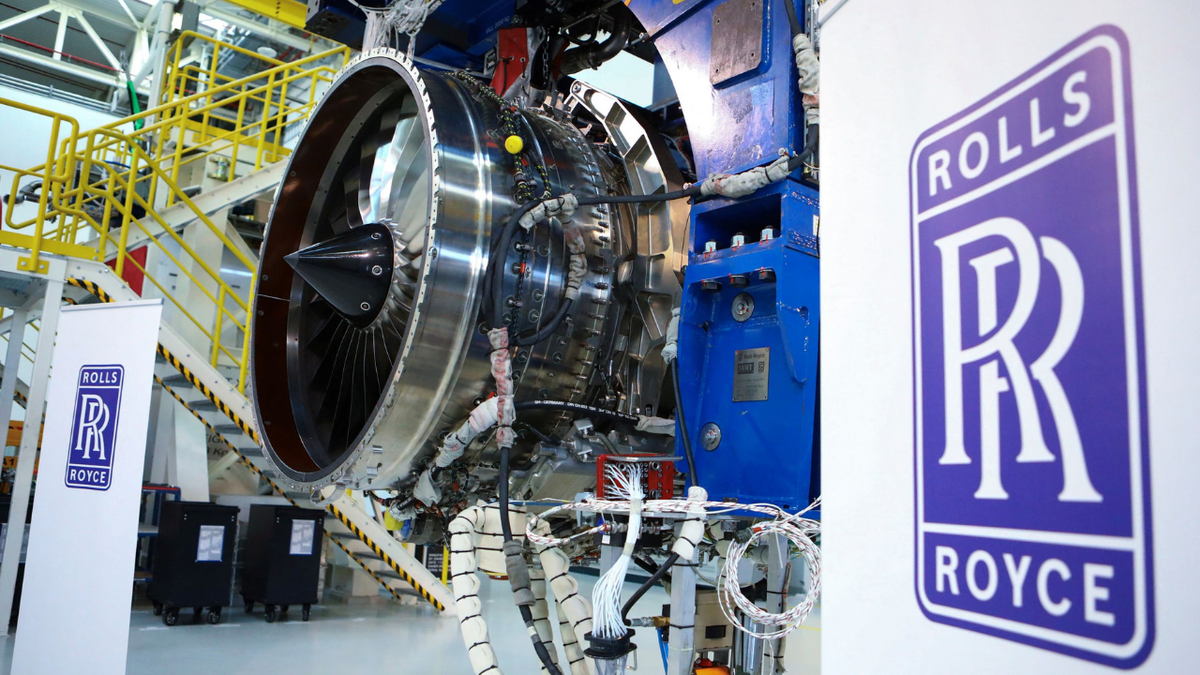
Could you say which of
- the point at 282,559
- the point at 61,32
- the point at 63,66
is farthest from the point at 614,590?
the point at 63,66

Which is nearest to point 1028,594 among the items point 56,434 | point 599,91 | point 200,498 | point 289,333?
point 599,91

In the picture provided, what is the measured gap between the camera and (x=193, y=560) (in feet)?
23.6

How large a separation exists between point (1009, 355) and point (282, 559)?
24.9 feet

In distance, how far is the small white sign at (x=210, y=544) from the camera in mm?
7259

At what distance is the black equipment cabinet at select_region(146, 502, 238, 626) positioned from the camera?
7051 mm

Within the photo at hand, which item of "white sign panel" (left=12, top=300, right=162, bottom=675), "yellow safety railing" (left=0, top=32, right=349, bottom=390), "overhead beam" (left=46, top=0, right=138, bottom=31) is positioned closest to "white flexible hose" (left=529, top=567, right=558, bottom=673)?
"white sign panel" (left=12, top=300, right=162, bottom=675)

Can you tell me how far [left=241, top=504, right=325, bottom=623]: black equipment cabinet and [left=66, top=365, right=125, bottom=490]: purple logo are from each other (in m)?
4.25

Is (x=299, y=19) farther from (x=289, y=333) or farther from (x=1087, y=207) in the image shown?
(x=1087, y=207)

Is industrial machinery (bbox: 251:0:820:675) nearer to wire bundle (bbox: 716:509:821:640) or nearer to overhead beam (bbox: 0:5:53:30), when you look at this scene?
wire bundle (bbox: 716:509:821:640)

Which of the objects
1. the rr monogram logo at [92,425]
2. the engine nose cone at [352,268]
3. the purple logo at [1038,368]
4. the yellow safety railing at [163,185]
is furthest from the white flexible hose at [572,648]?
the yellow safety railing at [163,185]

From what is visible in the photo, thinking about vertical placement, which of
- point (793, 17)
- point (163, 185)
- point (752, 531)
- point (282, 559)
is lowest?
point (282, 559)

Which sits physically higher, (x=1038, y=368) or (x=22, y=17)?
(x=22, y=17)

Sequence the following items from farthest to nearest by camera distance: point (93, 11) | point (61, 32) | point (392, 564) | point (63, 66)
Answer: point (63, 66)
point (93, 11)
point (61, 32)
point (392, 564)

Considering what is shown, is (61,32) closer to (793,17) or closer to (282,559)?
(282,559)
